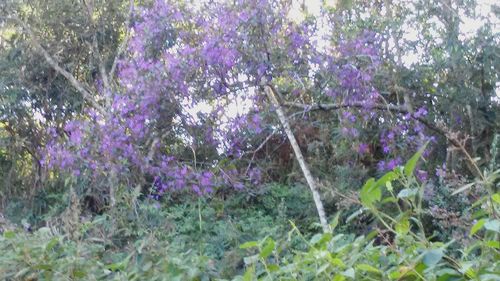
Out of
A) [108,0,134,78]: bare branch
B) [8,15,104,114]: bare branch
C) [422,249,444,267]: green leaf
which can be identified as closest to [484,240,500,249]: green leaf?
[422,249,444,267]: green leaf

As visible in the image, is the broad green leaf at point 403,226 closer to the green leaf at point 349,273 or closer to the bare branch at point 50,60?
the green leaf at point 349,273

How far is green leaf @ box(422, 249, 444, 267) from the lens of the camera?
1941 millimetres

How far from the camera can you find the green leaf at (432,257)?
194cm

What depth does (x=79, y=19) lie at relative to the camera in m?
9.74

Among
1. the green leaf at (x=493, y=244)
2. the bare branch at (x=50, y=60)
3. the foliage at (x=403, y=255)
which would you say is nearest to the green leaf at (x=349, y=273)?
the foliage at (x=403, y=255)

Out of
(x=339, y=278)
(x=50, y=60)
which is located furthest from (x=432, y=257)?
(x=50, y=60)

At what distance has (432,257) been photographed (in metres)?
1.95

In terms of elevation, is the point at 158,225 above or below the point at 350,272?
below

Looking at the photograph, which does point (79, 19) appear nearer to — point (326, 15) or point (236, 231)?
point (326, 15)

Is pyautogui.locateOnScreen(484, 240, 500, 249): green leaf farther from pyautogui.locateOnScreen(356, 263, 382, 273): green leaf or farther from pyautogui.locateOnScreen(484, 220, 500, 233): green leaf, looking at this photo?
pyautogui.locateOnScreen(356, 263, 382, 273): green leaf

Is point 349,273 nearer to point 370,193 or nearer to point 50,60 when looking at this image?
point 370,193

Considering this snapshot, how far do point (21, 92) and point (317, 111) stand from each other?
3.94 m

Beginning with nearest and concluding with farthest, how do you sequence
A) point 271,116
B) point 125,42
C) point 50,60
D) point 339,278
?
point 339,278, point 271,116, point 125,42, point 50,60

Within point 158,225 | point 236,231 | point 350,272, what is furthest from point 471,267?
point 158,225
